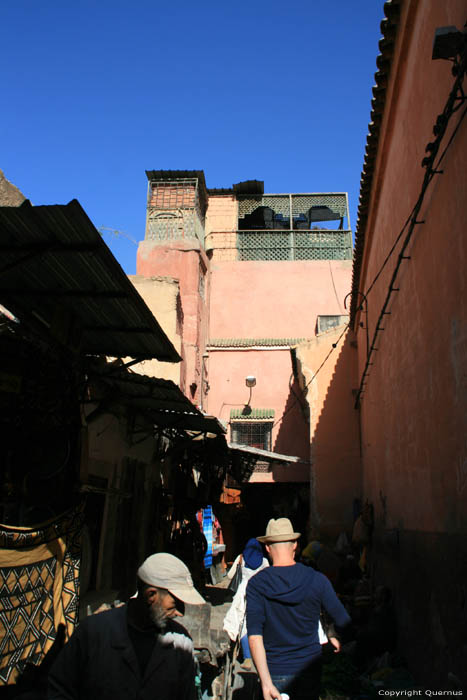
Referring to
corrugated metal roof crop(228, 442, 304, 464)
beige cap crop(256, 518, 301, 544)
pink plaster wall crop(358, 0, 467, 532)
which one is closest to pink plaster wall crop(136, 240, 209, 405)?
corrugated metal roof crop(228, 442, 304, 464)

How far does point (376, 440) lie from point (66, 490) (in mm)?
7137

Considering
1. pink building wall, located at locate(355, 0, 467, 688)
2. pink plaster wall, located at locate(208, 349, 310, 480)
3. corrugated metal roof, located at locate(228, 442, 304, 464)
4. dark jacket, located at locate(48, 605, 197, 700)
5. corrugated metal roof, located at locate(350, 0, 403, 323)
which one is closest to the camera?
dark jacket, located at locate(48, 605, 197, 700)

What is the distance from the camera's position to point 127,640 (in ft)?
7.14

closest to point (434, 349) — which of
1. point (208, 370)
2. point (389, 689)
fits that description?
point (389, 689)

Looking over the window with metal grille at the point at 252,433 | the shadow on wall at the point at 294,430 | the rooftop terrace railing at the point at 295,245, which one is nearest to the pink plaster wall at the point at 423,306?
the shadow on wall at the point at 294,430

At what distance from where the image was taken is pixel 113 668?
2121 millimetres

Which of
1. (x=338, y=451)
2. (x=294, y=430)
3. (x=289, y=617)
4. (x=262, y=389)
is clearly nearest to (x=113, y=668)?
(x=289, y=617)

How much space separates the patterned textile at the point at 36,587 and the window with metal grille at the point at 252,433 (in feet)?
45.8

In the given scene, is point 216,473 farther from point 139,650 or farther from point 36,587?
point 139,650

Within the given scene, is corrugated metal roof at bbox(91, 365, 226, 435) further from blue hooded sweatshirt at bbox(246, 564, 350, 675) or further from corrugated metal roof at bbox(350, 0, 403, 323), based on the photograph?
corrugated metal roof at bbox(350, 0, 403, 323)

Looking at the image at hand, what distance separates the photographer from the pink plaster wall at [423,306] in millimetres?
4176

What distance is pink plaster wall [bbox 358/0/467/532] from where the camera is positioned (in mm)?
4176

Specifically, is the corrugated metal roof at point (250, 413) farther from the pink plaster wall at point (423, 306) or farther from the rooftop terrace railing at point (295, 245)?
the pink plaster wall at point (423, 306)

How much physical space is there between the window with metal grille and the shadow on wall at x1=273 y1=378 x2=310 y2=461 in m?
0.39
